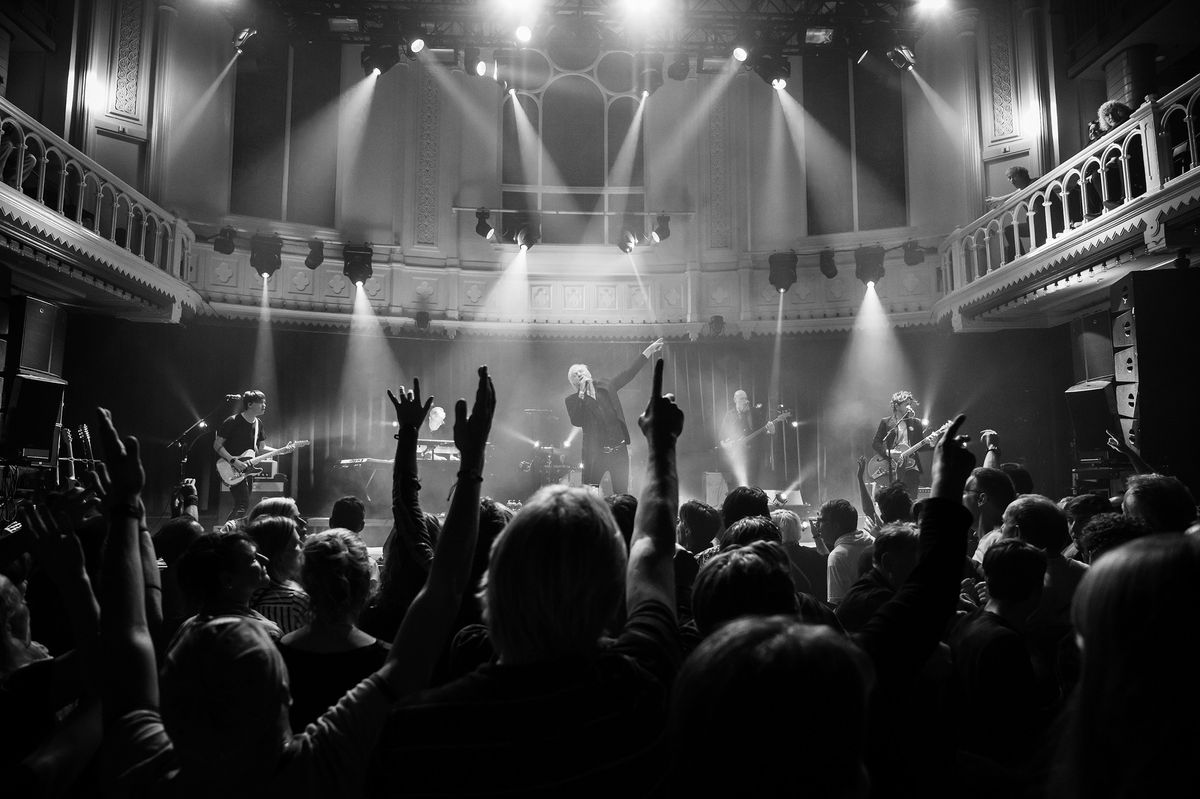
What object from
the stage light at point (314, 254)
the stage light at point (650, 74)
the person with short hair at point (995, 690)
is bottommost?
the person with short hair at point (995, 690)

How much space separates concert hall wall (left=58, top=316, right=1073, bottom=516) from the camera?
1072cm

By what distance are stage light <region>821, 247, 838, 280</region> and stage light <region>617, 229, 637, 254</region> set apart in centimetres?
283

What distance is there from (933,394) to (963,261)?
195 centimetres

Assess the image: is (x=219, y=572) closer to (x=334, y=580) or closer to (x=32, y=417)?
(x=334, y=580)

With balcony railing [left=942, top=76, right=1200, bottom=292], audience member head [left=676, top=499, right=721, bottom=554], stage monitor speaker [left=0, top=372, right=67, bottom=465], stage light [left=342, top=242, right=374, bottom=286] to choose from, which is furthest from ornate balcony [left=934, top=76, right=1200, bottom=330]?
stage monitor speaker [left=0, top=372, right=67, bottom=465]

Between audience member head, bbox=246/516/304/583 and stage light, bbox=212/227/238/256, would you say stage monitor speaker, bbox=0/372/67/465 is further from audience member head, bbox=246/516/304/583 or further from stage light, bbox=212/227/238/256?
audience member head, bbox=246/516/304/583

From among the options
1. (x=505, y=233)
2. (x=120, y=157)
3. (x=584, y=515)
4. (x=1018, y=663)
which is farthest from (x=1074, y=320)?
(x=120, y=157)

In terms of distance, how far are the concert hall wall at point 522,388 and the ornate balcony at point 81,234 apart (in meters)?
0.72

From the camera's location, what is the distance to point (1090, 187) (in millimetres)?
8320

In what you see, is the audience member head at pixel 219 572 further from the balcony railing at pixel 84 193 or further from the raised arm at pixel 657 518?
the balcony railing at pixel 84 193

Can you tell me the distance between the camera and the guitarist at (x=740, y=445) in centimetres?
1193

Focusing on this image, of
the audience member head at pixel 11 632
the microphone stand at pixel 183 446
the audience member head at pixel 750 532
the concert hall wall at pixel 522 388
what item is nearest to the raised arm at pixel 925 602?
the audience member head at pixel 750 532

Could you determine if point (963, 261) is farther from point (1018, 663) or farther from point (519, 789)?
point (519, 789)

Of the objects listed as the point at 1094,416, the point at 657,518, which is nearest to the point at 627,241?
the point at 1094,416
